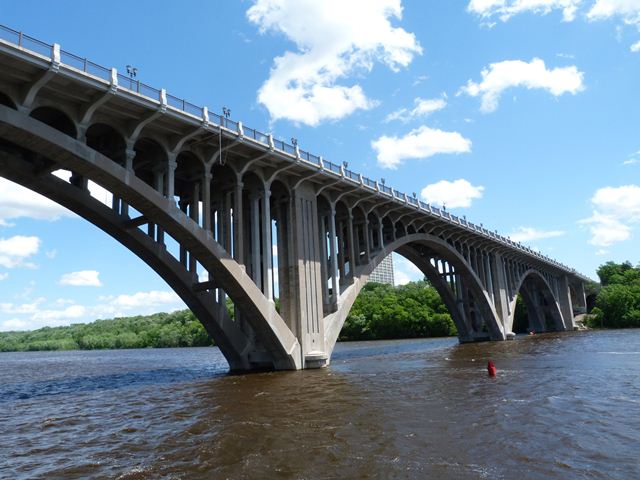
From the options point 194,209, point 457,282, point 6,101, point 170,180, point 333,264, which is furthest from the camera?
point 457,282

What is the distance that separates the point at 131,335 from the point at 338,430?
5002 inches

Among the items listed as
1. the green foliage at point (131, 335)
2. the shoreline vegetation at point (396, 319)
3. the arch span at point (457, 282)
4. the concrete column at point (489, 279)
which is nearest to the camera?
the arch span at point (457, 282)

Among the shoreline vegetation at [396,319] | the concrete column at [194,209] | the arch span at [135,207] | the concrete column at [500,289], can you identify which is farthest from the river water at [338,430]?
the shoreline vegetation at [396,319]

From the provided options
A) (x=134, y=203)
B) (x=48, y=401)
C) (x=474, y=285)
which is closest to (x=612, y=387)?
(x=134, y=203)

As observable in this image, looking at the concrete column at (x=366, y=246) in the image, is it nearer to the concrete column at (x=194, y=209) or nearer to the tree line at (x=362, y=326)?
the concrete column at (x=194, y=209)

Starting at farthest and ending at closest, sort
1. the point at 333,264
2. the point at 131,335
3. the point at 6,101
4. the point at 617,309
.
→ the point at 131,335, the point at 617,309, the point at 333,264, the point at 6,101

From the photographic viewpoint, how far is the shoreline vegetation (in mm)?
91812

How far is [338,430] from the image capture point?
13.2m

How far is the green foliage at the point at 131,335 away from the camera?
113m

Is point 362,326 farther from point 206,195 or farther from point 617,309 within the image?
point 206,195

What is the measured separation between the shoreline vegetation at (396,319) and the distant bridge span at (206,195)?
5939 centimetres

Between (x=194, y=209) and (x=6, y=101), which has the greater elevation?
(x=6, y=101)

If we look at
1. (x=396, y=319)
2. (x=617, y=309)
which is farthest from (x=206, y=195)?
(x=617, y=309)

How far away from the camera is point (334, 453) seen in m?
11.0
